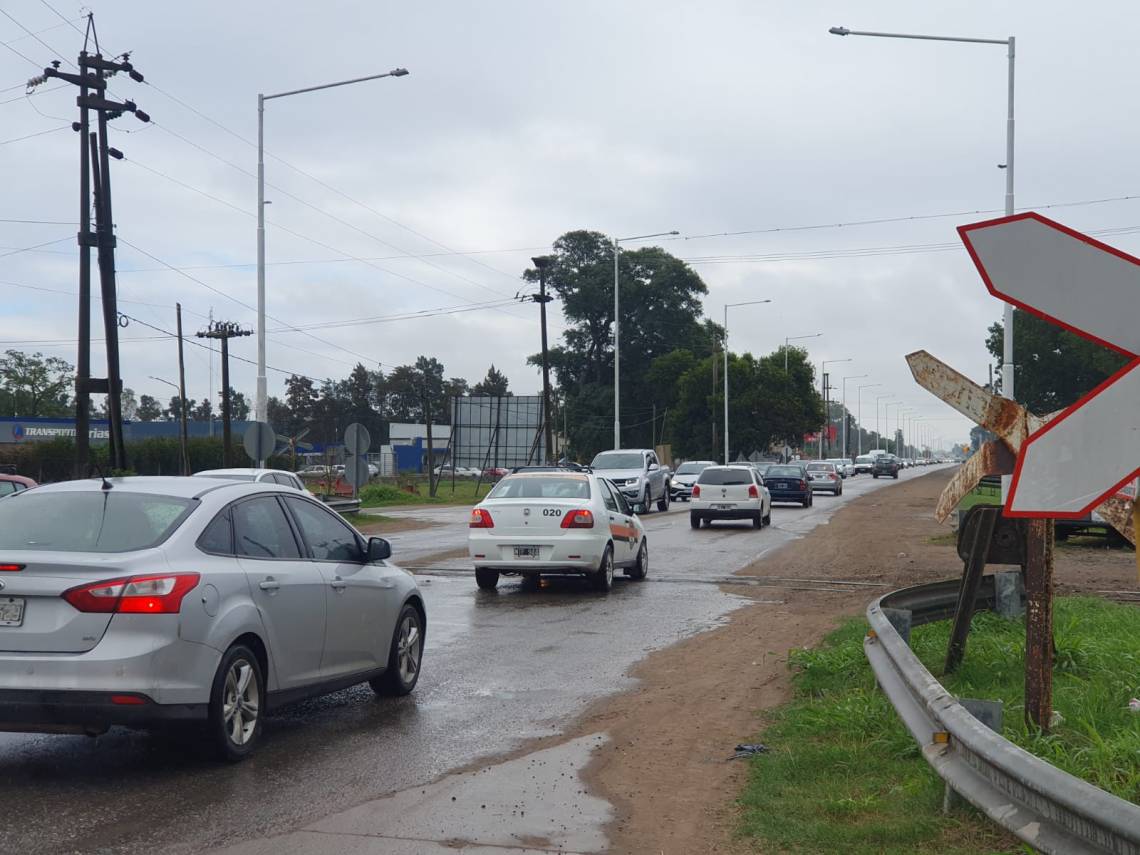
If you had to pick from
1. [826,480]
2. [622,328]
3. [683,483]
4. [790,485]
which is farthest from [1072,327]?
[622,328]

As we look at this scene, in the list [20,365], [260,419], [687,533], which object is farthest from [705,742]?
[20,365]

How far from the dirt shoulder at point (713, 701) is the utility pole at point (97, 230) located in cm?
1724

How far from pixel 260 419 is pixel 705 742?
81.8 feet

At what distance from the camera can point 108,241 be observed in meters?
30.6

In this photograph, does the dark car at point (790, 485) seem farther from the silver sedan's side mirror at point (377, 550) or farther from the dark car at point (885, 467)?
the dark car at point (885, 467)

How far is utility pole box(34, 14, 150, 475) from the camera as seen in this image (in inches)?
1196

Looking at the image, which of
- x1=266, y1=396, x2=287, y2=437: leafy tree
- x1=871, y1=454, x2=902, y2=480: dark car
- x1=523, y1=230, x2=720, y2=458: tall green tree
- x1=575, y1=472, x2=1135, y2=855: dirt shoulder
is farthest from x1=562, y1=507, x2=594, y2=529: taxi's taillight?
x1=266, y1=396, x2=287, y2=437: leafy tree

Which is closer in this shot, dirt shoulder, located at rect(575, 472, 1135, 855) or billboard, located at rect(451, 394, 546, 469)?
dirt shoulder, located at rect(575, 472, 1135, 855)

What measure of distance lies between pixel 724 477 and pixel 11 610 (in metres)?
26.0

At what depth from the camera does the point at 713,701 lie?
9242 mm

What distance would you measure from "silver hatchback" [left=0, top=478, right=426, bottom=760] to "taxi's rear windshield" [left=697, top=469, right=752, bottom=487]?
76.8 ft

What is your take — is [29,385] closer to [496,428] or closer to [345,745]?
[496,428]

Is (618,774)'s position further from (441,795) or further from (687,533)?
(687,533)

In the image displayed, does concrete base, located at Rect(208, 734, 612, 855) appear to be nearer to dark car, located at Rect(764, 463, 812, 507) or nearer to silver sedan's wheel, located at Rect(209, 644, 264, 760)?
silver sedan's wheel, located at Rect(209, 644, 264, 760)
